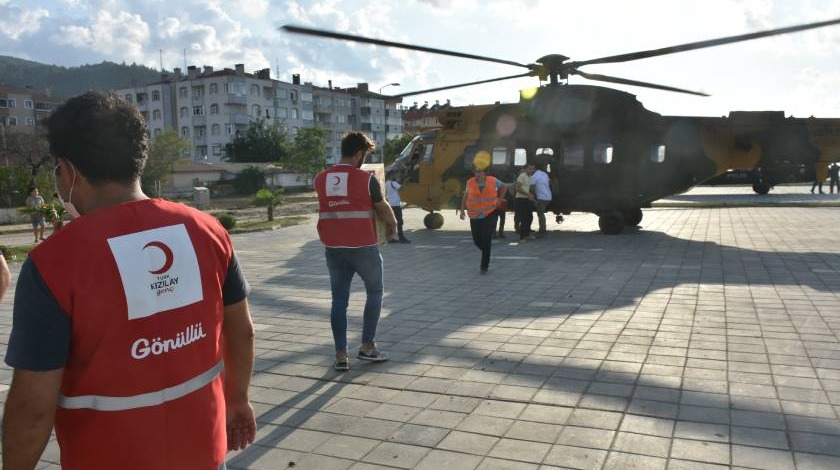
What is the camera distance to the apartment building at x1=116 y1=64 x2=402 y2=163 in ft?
268

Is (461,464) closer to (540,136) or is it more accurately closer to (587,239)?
(587,239)

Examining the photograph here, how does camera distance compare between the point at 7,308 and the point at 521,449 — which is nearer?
the point at 521,449

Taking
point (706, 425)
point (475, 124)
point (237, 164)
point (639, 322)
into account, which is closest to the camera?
point (706, 425)

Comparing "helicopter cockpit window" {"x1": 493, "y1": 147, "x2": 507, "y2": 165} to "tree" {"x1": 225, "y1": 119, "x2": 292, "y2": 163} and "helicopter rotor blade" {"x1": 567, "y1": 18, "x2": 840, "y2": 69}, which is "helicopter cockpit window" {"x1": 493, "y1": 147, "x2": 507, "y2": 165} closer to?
"helicopter rotor blade" {"x1": 567, "y1": 18, "x2": 840, "y2": 69}

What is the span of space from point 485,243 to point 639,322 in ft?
11.3

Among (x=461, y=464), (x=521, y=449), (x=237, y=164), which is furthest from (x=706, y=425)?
(x=237, y=164)

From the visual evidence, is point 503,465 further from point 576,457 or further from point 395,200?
point 395,200

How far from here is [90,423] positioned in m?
1.70

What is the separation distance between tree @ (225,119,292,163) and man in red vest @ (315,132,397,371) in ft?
221

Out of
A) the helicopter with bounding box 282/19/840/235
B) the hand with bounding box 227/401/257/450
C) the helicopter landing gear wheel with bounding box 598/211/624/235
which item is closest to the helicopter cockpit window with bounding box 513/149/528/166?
the helicopter with bounding box 282/19/840/235

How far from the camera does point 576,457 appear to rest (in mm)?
3609

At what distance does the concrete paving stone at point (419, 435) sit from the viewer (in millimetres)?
3880

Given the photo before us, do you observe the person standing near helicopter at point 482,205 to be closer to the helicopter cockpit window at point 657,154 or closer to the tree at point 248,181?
the helicopter cockpit window at point 657,154

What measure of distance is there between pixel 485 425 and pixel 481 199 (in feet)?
18.7
